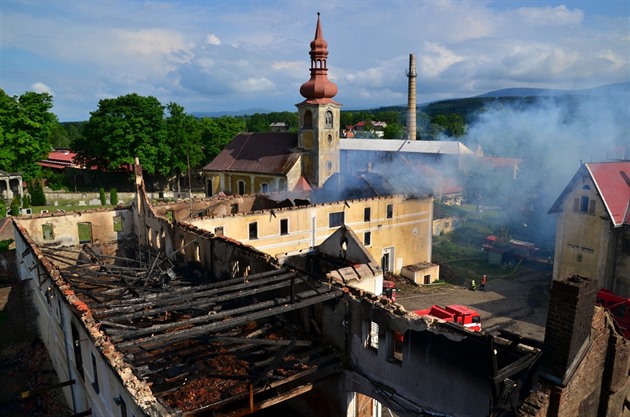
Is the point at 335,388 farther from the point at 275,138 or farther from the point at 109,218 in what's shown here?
the point at 275,138

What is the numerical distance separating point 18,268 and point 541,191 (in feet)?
143

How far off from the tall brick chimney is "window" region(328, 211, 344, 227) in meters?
22.7

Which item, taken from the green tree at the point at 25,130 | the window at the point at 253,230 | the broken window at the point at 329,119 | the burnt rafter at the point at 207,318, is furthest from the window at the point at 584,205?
the green tree at the point at 25,130

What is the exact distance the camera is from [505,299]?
1161 inches

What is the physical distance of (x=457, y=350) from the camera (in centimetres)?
1079

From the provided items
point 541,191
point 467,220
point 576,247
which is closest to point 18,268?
point 576,247

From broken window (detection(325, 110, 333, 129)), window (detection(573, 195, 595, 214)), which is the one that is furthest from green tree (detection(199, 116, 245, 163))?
window (detection(573, 195, 595, 214))

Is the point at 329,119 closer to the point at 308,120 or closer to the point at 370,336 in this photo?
the point at 308,120

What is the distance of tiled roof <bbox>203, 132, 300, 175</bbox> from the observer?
46.2 m

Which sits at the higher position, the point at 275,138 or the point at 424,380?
the point at 275,138

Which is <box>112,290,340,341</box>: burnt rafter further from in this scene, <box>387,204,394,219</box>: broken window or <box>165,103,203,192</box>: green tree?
<box>165,103,203,192</box>: green tree

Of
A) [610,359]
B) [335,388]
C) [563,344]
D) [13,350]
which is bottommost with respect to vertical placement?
[13,350]

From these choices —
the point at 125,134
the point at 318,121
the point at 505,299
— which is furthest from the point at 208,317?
the point at 125,134

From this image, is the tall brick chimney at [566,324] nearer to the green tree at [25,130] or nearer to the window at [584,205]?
the window at [584,205]
